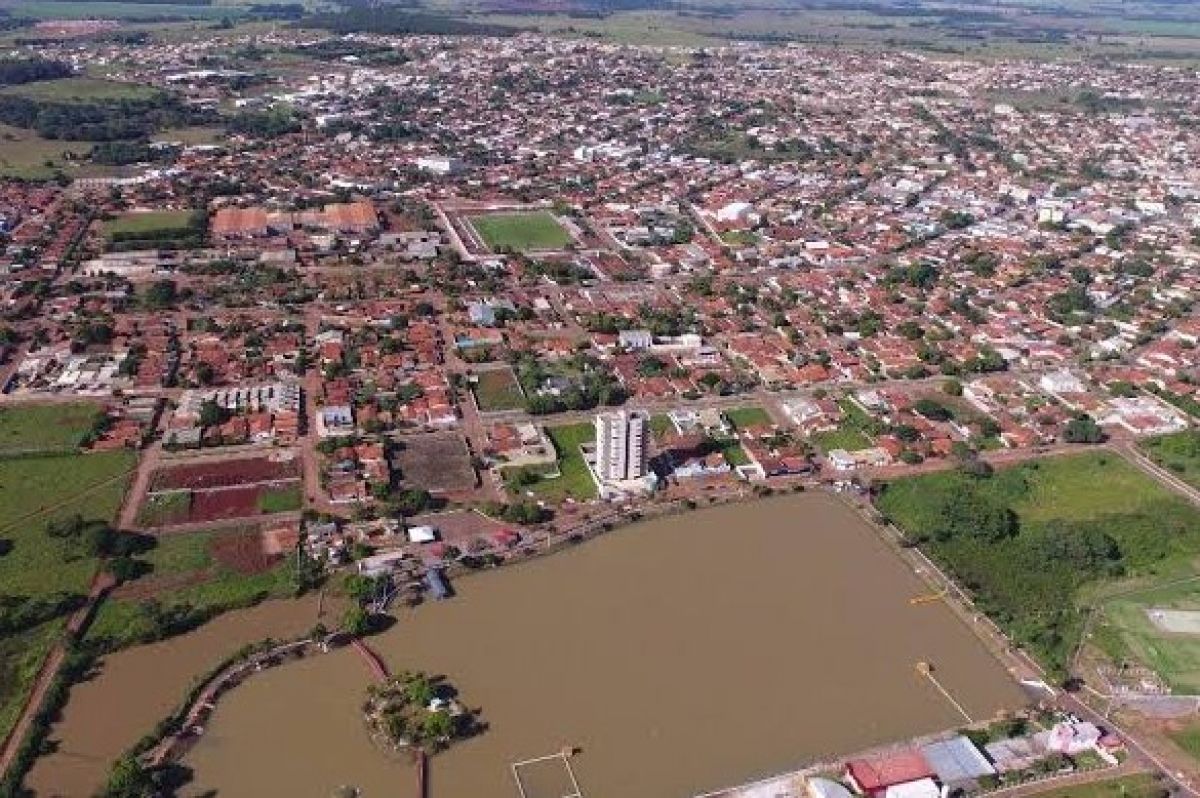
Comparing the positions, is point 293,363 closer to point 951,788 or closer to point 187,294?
point 187,294

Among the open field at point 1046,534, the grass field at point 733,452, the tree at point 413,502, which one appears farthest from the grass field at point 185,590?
the open field at point 1046,534

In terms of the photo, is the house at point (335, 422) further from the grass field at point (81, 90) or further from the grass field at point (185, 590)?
the grass field at point (81, 90)

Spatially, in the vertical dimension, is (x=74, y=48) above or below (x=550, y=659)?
above

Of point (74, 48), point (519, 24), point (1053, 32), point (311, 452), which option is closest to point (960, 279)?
point (311, 452)

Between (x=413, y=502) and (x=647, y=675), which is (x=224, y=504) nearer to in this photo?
(x=413, y=502)

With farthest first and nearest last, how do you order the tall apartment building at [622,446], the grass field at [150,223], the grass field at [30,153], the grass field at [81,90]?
the grass field at [81,90], the grass field at [30,153], the grass field at [150,223], the tall apartment building at [622,446]

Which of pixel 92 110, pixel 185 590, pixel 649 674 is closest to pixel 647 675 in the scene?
pixel 649 674

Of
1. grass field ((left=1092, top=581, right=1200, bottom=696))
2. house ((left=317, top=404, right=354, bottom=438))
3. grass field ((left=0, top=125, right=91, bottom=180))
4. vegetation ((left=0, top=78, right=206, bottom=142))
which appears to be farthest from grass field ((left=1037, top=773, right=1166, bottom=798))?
vegetation ((left=0, top=78, right=206, bottom=142))

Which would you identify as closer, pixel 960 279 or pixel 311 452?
pixel 311 452
